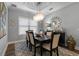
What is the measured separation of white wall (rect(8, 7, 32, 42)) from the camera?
321 cm

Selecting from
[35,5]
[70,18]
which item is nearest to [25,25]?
[35,5]

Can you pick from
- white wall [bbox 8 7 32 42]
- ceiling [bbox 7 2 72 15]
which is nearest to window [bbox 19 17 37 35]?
white wall [bbox 8 7 32 42]

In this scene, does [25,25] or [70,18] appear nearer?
[25,25]

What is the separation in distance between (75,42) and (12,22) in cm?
303

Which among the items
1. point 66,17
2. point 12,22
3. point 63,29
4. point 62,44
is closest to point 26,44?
point 12,22

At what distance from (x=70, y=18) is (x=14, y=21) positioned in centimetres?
258

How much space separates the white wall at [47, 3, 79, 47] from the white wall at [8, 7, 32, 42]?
139cm

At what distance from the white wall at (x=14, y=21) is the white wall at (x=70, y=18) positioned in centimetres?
139

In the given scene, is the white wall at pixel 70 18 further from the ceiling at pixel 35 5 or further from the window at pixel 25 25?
the window at pixel 25 25

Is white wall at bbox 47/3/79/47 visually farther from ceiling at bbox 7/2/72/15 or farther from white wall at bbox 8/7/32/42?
white wall at bbox 8/7/32/42

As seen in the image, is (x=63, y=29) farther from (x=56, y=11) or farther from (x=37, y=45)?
(x=37, y=45)

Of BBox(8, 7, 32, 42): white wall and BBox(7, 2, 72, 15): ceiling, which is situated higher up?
BBox(7, 2, 72, 15): ceiling

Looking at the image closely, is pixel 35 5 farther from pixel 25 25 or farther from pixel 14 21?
pixel 14 21

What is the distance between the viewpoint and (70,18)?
10.4 ft
